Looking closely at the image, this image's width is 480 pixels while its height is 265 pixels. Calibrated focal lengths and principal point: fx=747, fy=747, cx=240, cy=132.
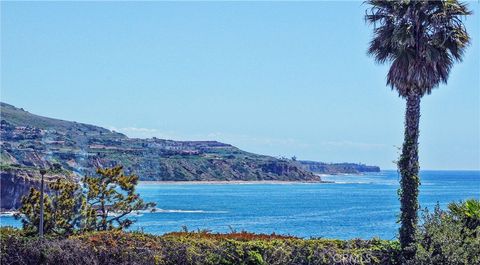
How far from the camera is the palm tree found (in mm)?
17078

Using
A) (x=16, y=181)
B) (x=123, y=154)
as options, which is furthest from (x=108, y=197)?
(x=123, y=154)

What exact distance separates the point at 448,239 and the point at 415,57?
13.9ft

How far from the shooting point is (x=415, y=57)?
56.8 feet

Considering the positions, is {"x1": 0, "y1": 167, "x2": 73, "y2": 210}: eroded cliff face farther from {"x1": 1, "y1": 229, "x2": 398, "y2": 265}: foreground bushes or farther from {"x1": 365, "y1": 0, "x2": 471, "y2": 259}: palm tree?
{"x1": 365, "y1": 0, "x2": 471, "y2": 259}: palm tree

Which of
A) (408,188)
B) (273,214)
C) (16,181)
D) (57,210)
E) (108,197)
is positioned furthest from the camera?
(273,214)

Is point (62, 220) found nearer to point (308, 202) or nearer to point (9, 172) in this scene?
point (9, 172)

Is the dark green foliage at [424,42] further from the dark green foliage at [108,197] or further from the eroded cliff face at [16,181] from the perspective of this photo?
the eroded cliff face at [16,181]

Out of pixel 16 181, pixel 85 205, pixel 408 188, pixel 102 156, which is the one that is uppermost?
pixel 102 156

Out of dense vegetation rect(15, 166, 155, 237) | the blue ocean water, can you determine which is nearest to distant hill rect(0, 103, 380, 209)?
the blue ocean water

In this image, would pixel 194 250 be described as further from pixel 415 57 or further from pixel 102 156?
pixel 102 156

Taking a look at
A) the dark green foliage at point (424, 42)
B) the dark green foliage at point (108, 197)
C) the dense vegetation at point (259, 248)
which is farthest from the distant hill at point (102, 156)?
the dark green foliage at point (424, 42)

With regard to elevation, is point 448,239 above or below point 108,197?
below

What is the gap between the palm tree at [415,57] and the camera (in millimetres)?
17078

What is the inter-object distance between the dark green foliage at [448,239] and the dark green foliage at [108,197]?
10.7 m
